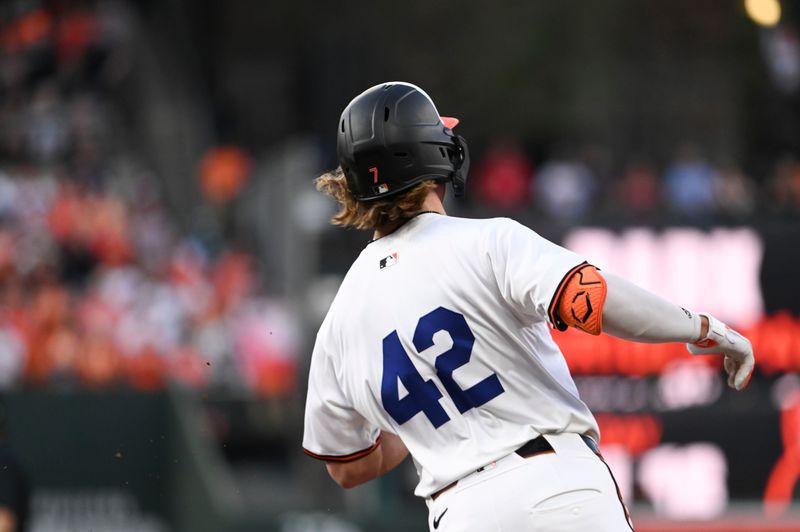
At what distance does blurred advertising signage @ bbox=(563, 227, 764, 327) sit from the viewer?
980 centimetres

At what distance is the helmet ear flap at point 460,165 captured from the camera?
153 inches

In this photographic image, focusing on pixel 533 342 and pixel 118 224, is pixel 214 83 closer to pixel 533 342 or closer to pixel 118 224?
pixel 118 224

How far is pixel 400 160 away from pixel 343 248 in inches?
285

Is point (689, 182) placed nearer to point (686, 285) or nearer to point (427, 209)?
point (686, 285)

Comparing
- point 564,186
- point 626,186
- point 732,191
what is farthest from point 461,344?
point 564,186

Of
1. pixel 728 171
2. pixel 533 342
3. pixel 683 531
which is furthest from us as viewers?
pixel 728 171

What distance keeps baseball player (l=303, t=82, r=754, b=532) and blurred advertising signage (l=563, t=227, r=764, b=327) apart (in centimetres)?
602

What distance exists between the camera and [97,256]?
14281 mm

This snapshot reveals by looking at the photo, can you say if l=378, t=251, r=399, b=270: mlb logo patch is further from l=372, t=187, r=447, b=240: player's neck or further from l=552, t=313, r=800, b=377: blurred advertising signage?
l=552, t=313, r=800, b=377: blurred advertising signage

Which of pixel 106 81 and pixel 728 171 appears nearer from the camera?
pixel 728 171

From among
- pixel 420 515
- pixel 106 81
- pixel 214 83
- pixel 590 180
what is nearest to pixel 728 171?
pixel 590 180

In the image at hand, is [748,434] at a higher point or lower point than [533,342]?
lower

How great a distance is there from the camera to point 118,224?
48.5 feet

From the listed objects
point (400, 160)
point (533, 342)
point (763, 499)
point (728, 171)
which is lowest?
point (763, 499)
